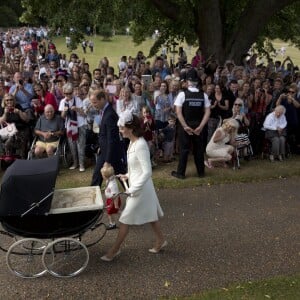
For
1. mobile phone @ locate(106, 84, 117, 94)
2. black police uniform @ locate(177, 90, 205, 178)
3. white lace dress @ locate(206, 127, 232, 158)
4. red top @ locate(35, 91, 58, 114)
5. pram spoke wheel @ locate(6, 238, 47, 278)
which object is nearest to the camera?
pram spoke wheel @ locate(6, 238, 47, 278)

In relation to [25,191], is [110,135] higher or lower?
higher

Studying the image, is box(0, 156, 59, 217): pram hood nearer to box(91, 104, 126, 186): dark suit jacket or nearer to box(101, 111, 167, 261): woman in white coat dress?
box(101, 111, 167, 261): woman in white coat dress

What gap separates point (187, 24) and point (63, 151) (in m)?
7.71

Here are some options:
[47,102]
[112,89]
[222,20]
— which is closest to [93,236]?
[47,102]

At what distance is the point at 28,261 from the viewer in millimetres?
5426

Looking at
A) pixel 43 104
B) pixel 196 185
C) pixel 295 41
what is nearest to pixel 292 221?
pixel 196 185

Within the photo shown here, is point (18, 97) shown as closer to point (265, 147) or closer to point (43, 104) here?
point (43, 104)

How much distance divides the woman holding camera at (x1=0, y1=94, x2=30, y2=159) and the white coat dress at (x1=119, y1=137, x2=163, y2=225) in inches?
171

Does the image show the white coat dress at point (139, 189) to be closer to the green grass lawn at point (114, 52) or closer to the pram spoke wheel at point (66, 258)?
the pram spoke wheel at point (66, 258)

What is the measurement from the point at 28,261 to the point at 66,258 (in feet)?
1.57

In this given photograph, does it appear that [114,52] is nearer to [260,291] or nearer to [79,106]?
[79,106]

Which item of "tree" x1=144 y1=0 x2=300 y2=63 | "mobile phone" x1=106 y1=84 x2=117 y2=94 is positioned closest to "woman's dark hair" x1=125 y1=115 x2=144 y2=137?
"mobile phone" x1=106 y1=84 x2=117 y2=94

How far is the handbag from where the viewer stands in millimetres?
8617

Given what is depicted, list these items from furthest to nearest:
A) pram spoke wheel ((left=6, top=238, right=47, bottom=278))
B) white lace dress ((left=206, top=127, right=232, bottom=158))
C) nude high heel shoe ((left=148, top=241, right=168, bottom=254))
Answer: white lace dress ((left=206, top=127, right=232, bottom=158))
nude high heel shoe ((left=148, top=241, right=168, bottom=254))
pram spoke wheel ((left=6, top=238, right=47, bottom=278))
